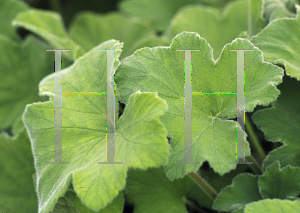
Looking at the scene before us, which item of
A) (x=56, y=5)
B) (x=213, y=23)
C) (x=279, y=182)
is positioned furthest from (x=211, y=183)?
(x=56, y=5)

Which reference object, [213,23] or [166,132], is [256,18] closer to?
[213,23]

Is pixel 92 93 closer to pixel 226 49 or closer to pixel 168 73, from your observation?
pixel 168 73

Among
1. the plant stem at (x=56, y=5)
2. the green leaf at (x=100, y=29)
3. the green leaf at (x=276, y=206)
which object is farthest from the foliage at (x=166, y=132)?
the plant stem at (x=56, y=5)

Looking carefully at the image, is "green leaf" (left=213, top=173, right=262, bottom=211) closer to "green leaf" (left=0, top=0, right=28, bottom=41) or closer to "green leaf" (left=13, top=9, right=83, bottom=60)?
"green leaf" (left=13, top=9, right=83, bottom=60)

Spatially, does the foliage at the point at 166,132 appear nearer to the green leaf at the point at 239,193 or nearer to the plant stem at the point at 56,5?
the green leaf at the point at 239,193

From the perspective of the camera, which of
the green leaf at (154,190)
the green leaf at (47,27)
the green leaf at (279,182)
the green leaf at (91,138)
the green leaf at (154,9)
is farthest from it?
the green leaf at (154,9)

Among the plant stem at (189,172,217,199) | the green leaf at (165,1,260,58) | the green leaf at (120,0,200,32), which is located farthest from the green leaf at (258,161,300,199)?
the green leaf at (120,0,200,32)

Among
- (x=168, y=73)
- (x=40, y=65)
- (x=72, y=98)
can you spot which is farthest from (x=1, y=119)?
(x=168, y=73)
